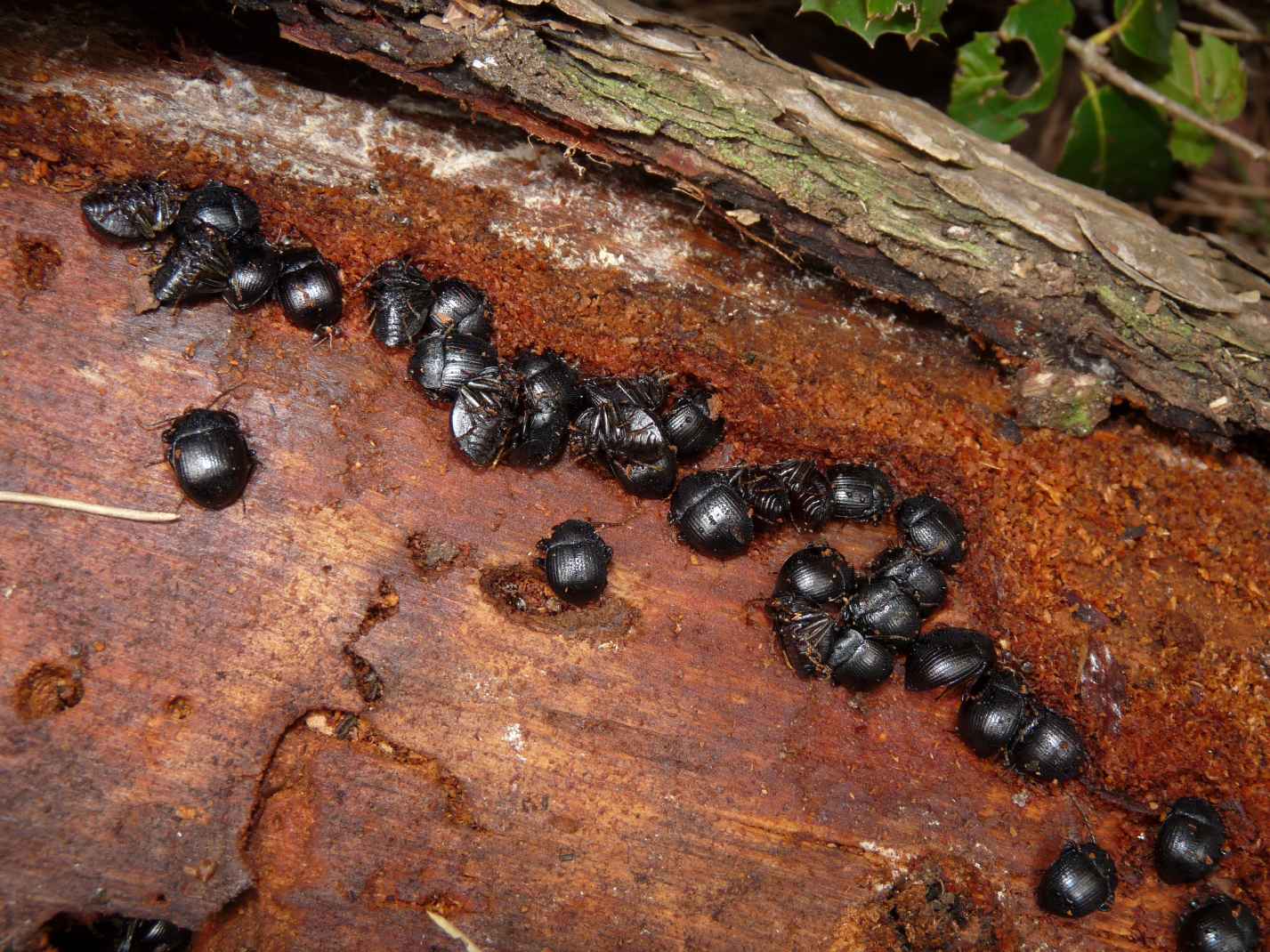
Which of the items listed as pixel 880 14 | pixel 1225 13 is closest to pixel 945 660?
pixel 880 14

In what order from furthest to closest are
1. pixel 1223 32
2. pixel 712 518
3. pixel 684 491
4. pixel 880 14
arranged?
pixel 1223 32
pixel 880 14
pixel 684 491
pixel 712 518

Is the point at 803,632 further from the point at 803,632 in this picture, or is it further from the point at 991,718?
the point at 991,718

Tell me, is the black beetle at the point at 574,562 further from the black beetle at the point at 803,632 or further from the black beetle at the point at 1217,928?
the black beetle at the point at 1217,928

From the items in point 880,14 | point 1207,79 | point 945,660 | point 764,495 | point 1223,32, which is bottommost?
point 945,660

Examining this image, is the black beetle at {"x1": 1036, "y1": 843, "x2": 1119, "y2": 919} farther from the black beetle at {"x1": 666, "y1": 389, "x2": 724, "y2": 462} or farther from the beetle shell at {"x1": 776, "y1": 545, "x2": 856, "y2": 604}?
the black beetle at {"x1": 666, "y1": 389, "x2": 724, "y2": 462}

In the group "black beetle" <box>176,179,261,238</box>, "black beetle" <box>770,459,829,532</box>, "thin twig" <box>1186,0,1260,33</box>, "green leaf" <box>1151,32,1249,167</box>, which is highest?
"thin twig" <box>1186,0,1260,33</box>

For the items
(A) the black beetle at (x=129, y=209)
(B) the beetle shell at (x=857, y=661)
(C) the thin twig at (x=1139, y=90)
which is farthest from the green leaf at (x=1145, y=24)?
(A) the black beetle at (x=129, y=209)


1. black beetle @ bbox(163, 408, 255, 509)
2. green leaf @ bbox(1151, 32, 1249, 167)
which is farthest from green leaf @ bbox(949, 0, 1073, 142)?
black beetle @ bbox(163, 408, 255, 509)

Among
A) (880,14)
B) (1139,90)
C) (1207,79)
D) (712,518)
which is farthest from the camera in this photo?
(1207,79)
